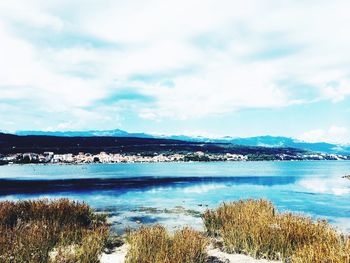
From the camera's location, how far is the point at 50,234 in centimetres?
2134

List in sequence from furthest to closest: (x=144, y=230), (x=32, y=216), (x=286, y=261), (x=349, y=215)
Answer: (x=349, y=215) < (x=32, y=216) < (x=144, y=230) < (x=286, y=261)

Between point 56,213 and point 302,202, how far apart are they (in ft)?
129

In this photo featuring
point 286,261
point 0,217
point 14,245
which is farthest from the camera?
point 0,217

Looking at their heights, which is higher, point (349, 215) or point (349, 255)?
point (349, 255)

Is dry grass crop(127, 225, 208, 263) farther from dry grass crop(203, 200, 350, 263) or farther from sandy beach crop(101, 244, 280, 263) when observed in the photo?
dry grass crop(203, 200, 350, 263)

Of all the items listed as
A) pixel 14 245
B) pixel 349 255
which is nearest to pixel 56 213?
pixel 14 245

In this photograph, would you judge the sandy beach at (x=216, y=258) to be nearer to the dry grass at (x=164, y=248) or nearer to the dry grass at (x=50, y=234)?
the dry grass at (x=50, y=234)

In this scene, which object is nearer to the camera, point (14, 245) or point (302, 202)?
point (14, 245)

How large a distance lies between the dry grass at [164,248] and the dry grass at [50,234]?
76.7 inches

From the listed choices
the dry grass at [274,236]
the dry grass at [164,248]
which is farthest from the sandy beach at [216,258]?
the dry grass at [164,248]

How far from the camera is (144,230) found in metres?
21.6

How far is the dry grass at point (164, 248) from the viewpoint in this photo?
55.7 feet

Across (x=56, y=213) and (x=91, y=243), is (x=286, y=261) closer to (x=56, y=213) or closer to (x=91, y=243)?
(x=91, y=243)

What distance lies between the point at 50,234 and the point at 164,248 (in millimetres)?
6517
